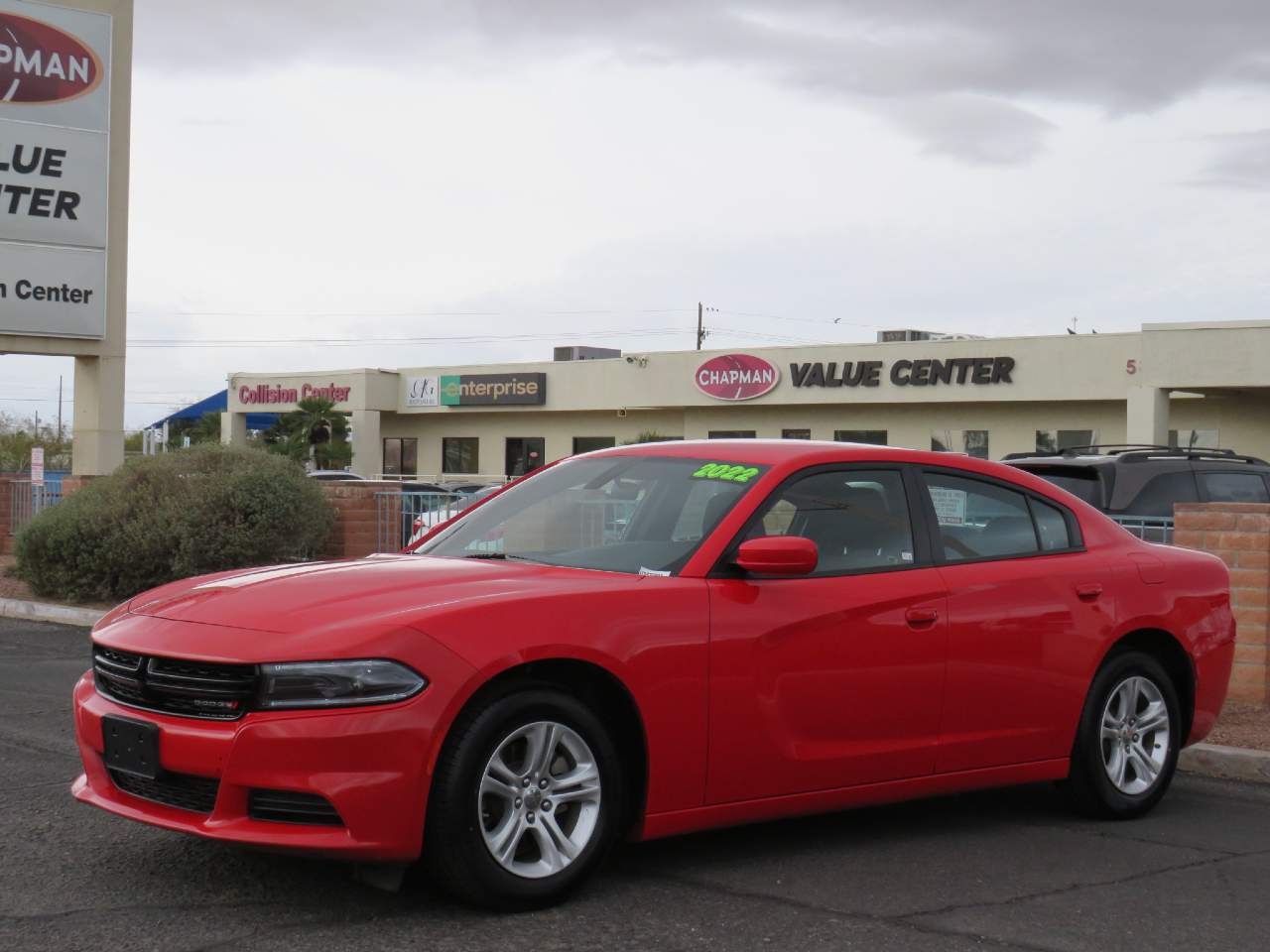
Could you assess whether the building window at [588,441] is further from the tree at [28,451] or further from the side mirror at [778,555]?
the side mirror at [778,555]

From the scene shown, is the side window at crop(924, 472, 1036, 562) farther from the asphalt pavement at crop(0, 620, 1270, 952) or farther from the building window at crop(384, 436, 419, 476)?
the building window at crop(384, 436, 419, 476)

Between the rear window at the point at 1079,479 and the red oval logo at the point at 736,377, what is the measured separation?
34.1 metres

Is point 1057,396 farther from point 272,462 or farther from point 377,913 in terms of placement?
point 377,913

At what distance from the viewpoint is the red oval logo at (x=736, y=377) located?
46.6 meters

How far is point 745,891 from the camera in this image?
5371 millimetres

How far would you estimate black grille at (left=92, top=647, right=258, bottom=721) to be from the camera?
4.79m

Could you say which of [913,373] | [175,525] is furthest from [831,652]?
[913,373]

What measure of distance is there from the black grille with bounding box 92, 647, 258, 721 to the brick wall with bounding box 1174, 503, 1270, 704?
677cm

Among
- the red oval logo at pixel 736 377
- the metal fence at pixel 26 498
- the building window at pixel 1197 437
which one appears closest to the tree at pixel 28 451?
the red oval logo at pixel 736 377

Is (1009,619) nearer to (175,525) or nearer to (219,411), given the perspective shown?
(175,525)

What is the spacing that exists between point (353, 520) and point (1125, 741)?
10856mm

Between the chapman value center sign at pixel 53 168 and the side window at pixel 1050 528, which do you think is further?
the chapman value center sign at pixel 53 168

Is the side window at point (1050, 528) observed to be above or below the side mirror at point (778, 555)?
above

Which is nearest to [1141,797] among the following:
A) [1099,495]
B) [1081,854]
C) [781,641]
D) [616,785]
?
[1081,854]
